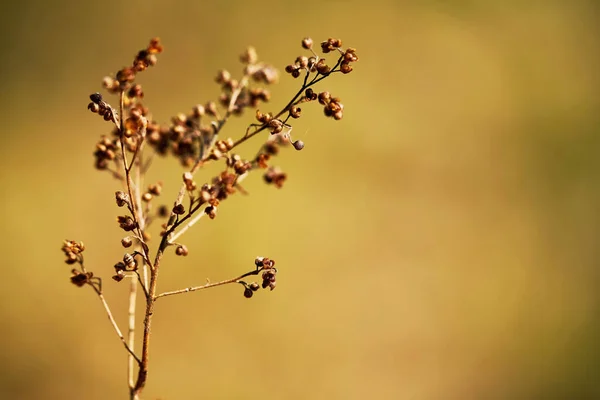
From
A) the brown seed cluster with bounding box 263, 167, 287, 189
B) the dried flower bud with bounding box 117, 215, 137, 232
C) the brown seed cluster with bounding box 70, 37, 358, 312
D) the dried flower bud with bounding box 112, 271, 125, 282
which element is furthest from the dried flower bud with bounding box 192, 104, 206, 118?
the dried flower bud with bounding box 112, 271, 125, 282

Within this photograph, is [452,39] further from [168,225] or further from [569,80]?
[168,225]

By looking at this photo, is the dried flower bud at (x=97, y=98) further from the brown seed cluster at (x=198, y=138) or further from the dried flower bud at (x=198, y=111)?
the dried flower bud at (x=198, y=111)

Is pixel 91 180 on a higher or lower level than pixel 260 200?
higher

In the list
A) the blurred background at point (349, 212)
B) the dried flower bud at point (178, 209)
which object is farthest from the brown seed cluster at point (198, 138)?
the blurred background at point (349, 212)

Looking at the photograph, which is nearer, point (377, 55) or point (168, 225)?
point (168, 225)

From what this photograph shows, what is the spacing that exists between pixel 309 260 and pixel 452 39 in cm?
410

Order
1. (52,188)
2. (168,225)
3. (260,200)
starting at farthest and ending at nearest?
(260,200) < (52,188) < (168,225)

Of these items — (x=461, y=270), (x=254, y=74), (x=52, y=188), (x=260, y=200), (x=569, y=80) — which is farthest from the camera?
(x=569, y=80)

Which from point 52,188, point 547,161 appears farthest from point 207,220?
point 547,161

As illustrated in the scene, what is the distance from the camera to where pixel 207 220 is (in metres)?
5.57

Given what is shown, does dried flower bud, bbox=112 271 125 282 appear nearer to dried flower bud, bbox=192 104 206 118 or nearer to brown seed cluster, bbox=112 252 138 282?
brown seed cluster, bbox=112 252 138 282

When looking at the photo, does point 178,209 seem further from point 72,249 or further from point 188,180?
point 72,249

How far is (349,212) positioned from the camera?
634cm

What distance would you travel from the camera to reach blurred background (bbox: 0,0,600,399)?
16.3ft
